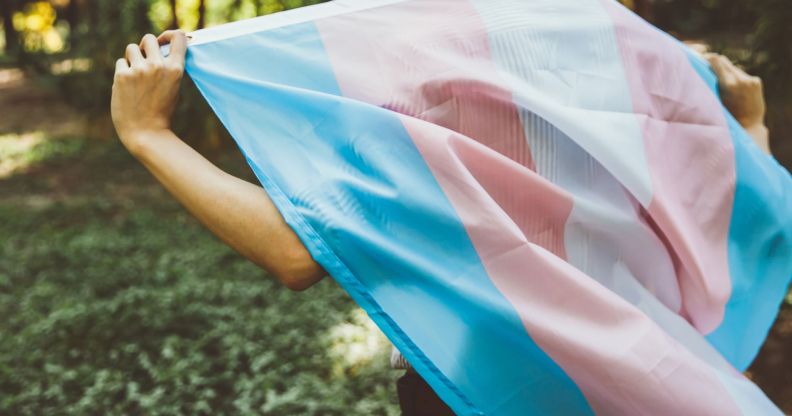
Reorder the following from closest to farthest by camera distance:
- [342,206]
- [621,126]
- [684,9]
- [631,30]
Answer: [342,206] < [621,126] < [631,30] < [684,9]

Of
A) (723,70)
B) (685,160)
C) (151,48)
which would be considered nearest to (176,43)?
(151,48)

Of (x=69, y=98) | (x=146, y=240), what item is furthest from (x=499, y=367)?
(x=69, y=98)

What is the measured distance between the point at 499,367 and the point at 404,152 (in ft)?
1.20

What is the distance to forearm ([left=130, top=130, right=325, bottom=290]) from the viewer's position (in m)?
1.16

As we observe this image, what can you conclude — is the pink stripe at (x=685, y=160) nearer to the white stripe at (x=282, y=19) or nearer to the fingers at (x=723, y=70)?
the fingers at (x=723, y=70)

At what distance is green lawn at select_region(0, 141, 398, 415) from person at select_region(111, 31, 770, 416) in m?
2.15

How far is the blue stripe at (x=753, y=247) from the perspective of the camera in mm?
1537

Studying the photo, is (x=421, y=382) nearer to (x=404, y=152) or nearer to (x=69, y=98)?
(x=404, y=152)

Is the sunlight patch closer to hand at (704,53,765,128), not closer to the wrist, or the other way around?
hand at (704,53,765,128)

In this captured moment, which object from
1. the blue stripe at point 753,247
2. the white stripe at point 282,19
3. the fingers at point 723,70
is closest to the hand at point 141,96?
the white stripe at point 282,19

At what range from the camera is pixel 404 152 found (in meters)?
1.16

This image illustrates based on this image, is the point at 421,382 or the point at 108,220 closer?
the point at 421,382

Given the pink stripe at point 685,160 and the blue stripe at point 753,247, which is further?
the blue stripe at point 753,247

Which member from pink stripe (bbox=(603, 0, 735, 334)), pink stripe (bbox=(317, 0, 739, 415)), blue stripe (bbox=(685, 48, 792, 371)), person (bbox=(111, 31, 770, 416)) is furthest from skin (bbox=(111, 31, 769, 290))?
blue stripe (bbox=(685, 48, 792, 371))
